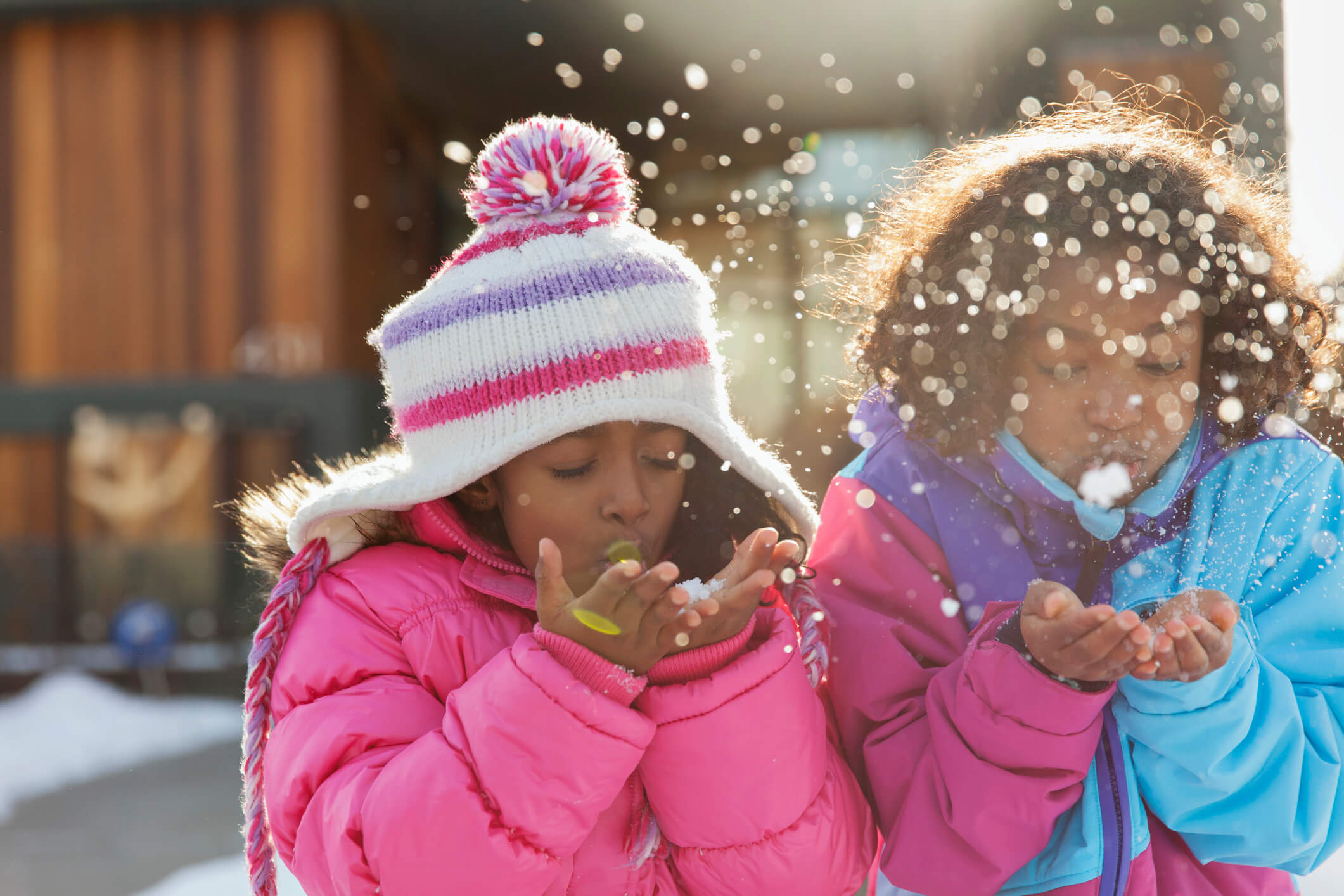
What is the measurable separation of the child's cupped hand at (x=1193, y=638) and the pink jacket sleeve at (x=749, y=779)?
1.30ft

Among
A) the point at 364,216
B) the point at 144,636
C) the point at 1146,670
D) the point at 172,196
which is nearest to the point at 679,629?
the point at 1146,670

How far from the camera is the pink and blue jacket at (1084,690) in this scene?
52.9 inches

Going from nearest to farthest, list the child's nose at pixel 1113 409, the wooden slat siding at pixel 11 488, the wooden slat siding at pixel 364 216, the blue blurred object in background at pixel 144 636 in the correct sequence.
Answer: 1. the child's nose at pixel 1113 409
2. the blue blurred object in background at pixel 144 636
3. the wooden slat siding at pixel 11 488
4. the wooden slat siding at pixel 364 216

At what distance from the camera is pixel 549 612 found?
1280 mm

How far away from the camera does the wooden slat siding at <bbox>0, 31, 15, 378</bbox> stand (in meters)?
6.89

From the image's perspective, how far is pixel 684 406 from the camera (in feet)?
4.93

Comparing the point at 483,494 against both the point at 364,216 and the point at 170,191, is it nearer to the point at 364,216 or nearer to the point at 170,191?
the point at 170,191

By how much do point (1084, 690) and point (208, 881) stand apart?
2666mm

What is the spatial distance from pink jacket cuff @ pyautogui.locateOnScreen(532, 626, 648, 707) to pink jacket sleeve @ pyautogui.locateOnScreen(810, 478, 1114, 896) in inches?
14.8

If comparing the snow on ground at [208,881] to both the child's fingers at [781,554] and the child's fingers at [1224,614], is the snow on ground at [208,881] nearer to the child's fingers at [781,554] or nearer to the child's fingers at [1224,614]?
the child's fingers at [781,554]

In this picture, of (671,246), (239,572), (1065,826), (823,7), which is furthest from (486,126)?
Answer: (1065,826)

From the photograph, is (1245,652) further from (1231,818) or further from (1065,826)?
(1065,826)

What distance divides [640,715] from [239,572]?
530 cm

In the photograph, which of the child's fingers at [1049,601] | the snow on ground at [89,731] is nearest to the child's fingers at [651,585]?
the child's fingers at [1049,601]
